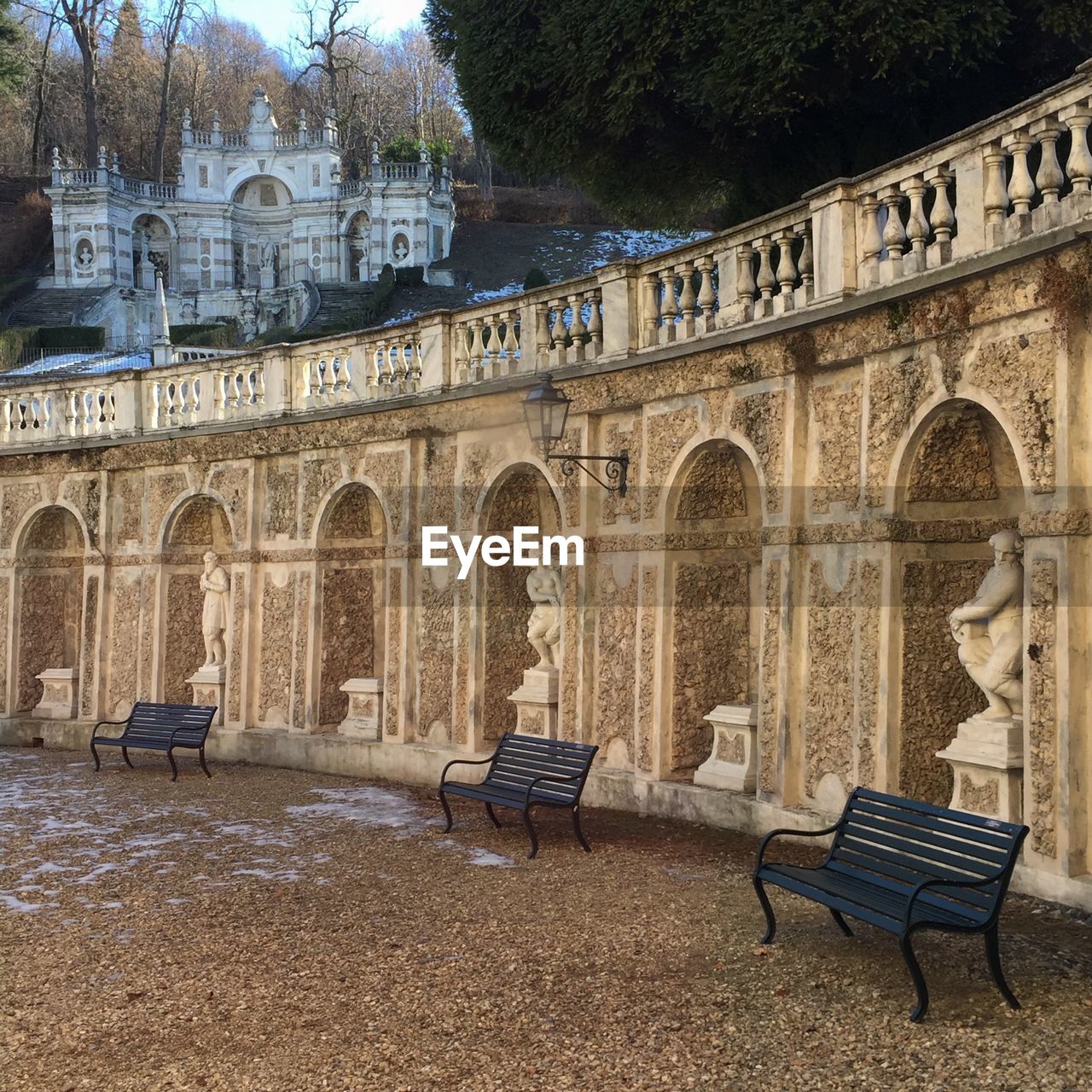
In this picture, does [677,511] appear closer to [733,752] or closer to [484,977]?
[733,752]

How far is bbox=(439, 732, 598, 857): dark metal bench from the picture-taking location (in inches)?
399

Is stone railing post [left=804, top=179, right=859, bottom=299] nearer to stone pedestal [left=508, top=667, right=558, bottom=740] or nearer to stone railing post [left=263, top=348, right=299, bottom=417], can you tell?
stone pedestal [left=508, top=667, right=558, bottom=740]

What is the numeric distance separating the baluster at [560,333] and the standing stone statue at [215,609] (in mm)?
A: 6324

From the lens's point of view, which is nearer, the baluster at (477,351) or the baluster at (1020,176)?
the baluster at (1020,176)

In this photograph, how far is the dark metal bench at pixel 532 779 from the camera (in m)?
10.1

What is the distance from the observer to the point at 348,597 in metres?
16.2

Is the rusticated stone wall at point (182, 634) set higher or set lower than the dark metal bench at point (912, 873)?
higher

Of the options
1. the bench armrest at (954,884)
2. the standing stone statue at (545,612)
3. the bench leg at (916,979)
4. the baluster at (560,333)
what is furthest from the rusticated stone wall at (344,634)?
the bench leg at (916,979)

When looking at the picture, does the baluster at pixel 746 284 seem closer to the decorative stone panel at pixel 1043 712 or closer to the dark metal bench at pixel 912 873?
the decorative stone panel at pixel 1043 712

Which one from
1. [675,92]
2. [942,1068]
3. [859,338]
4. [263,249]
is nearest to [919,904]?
[942,1068]

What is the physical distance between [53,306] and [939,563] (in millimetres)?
56845

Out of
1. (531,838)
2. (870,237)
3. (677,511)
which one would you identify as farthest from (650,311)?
(531,838)

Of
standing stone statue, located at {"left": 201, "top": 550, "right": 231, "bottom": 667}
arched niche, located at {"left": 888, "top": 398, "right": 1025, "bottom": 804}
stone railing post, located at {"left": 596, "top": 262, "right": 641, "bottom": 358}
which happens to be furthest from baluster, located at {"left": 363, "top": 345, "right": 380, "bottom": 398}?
arched niche, located at {"left": 888, "top": 398, "right": 1025, "bottom": 804}

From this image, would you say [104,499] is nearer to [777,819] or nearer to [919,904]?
[777,819]
